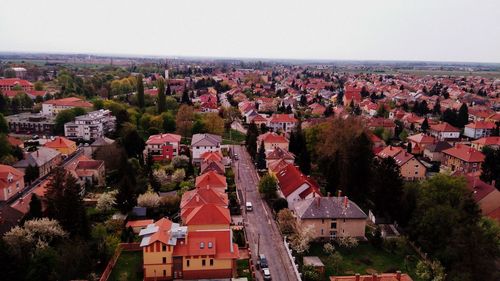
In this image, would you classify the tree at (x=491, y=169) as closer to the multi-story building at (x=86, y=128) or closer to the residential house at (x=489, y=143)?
the residential house at (x=489, y=143)

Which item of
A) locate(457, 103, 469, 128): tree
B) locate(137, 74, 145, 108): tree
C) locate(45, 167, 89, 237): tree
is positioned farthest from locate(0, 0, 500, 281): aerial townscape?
locate(457, 103, 469, 128): tree

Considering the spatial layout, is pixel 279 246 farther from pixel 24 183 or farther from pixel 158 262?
pixel 24 183

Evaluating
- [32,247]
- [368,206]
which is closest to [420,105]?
[368,206]

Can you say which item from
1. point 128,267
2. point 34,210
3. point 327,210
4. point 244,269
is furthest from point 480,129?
point 34,210

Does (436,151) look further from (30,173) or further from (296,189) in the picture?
(30,173)

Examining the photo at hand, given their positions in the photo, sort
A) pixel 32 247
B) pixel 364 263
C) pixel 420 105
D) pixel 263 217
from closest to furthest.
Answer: pixel 32 247, pixel 364 263, pixel 263 217, pixel 420 105

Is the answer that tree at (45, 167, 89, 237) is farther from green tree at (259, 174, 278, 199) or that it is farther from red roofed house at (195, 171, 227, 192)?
green tree at (259, 174, 278, 199)
